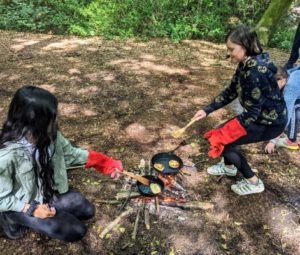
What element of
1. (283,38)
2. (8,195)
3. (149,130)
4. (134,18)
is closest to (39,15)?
(134,18)

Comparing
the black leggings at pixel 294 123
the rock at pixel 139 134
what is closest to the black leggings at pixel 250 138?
the black leggings at pixel 294 123

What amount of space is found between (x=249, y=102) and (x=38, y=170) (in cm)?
210

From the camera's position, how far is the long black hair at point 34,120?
8.66ft

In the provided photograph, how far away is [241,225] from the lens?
375cm

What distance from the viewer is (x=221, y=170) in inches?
174

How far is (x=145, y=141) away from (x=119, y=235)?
1.81m

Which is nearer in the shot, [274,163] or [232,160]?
[232,160]

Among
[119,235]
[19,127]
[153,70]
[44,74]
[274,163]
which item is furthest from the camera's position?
[153,70]

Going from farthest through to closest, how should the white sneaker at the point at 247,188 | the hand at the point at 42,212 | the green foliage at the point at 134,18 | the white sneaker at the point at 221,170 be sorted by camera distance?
1. the green foliage at the point at 134,18
2. the white sneaker at the point at 221,170
3. the white sneaker at the point at 247,188
4. the hand at the point at 42,212

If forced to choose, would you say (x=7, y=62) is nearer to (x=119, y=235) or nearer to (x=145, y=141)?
(x=145, y=141)

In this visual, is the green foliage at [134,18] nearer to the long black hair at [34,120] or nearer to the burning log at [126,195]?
the burning log at [126,195]

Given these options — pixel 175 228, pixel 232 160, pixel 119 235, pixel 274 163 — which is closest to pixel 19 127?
pixel 119 235

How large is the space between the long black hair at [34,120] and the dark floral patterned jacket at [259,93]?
1.86 m

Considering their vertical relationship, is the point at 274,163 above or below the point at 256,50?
below
